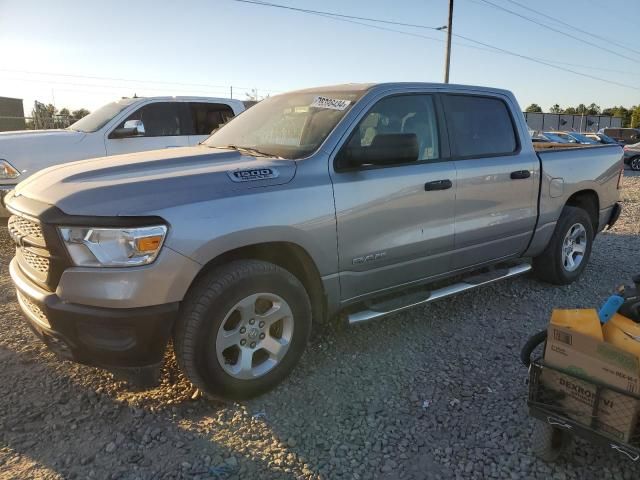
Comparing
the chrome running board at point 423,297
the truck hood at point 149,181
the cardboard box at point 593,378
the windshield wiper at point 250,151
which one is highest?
the windshield wiper at point 250,151

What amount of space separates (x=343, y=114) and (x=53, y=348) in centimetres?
221

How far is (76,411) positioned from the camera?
288 centimetres

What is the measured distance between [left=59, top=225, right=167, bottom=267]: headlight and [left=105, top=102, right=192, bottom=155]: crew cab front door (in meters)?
5.26

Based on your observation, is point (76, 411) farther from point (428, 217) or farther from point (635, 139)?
point (635, 139)

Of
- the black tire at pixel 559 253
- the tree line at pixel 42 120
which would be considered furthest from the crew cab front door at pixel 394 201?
the tree line at pixel 42 120

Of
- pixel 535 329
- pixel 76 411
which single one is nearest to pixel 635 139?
pixel 535 329

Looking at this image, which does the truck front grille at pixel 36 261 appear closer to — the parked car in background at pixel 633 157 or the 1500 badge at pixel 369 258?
the 1500 badge at pixel 369 258

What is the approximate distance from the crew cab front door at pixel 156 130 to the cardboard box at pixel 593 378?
21.8 feet

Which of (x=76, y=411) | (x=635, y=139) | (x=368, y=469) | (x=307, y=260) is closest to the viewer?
(x=368, y=469)

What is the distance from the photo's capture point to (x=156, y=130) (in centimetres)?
776

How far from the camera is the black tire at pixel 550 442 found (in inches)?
95.0

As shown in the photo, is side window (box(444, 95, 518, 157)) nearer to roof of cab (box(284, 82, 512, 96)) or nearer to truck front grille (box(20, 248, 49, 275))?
roof of cab (box(284, 82, 512, 96))

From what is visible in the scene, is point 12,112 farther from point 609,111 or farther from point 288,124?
point 609,111

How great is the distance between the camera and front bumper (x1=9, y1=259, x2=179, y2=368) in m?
2.47
